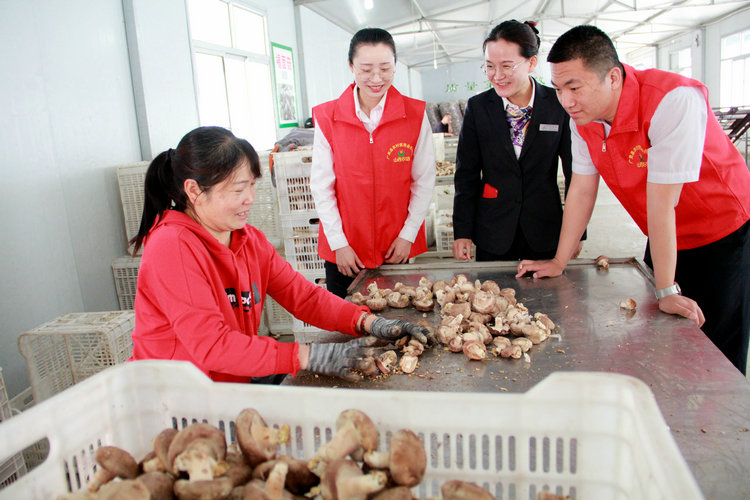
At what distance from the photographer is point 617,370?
4.25 ft

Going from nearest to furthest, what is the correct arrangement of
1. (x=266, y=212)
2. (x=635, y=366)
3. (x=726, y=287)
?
(x=635, y=366)
(x=726, y=287)
(x=266, y=212)

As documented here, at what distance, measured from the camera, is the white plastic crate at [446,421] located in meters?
0.66

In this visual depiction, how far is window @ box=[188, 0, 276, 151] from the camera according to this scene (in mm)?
5180

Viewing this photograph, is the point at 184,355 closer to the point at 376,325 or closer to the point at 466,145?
the point at 376,325

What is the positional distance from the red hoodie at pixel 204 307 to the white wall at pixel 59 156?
195cm

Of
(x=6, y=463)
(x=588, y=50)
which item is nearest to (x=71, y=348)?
(x=6, y=463)

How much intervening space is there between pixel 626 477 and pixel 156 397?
2.14 ft

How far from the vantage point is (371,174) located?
94.5 inches

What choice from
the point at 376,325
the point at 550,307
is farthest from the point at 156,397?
the point at 550,307

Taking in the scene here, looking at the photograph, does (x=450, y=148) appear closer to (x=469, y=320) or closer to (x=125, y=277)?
(x=125, y=277)

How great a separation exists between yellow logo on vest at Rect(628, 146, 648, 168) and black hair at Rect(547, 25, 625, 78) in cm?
27

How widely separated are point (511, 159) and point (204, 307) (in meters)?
1.51

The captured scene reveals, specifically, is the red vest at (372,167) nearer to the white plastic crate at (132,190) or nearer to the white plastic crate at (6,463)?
the white plastic crate at (6,463)

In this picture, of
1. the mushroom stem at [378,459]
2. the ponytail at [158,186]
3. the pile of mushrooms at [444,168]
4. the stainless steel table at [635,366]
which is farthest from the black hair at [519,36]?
the pile of mushrooms at [444,168]
